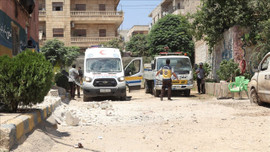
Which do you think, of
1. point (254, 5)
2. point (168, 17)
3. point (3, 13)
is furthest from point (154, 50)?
point (3, 13)

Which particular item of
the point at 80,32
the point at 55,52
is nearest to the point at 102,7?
the point at 80,32

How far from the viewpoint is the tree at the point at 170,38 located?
105ft

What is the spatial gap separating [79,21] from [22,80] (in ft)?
117

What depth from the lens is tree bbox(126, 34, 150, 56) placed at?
1601 inches

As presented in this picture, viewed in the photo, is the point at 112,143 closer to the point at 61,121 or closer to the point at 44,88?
the point at 44,88

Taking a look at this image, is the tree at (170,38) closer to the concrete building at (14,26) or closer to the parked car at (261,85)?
the concrete building at (14,26)

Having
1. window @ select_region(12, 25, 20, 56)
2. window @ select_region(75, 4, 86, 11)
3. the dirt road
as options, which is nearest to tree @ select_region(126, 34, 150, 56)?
window @ select_region(75, 4, 86, 11)

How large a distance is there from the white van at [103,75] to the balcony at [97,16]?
81.1 ft

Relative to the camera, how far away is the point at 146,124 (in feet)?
26.8

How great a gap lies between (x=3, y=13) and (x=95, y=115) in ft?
21.4

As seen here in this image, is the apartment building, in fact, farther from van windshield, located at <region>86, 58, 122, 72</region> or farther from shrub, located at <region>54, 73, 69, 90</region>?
van windshield, located at <region>86, 58, 122, 72</region>

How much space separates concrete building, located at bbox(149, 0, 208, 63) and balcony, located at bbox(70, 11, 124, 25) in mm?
4791

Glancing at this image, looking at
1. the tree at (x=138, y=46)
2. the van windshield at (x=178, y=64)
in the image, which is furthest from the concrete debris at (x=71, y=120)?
the tree at (x=138, y=46)

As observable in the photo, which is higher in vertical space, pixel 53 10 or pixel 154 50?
pixel 53 10
